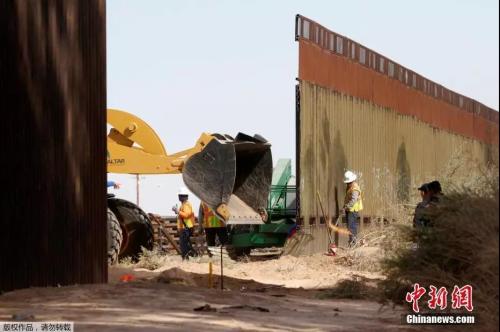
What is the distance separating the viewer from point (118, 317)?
35.5 feet

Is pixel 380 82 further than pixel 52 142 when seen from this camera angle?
Yes

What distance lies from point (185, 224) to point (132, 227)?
2.89m

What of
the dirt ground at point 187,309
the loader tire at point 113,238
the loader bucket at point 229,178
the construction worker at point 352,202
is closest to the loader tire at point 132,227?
the loader tire at point 113,238

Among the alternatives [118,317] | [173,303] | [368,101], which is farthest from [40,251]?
[368,101]

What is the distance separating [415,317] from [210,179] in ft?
17.6

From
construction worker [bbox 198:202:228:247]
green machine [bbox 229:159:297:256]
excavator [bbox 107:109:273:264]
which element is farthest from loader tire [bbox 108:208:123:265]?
green machine [bbox 229:159:297:256]

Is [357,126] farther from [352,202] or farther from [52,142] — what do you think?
[52,142]

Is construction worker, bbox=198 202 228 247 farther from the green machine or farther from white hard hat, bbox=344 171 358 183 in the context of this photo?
white hard hat, bbox=344 171 358 183

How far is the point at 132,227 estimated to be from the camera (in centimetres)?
2117

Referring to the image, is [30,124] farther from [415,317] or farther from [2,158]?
[415,317]

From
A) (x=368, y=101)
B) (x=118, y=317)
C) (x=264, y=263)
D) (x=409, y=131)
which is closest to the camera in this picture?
(x=118, y=317)

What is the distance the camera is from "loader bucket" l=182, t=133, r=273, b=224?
52.6 ft

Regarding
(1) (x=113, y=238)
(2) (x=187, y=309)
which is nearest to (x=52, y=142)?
(2) (x=187, y=309)

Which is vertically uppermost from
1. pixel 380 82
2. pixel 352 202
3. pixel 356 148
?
pixel 380 82
